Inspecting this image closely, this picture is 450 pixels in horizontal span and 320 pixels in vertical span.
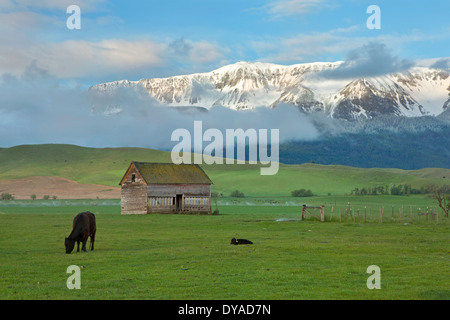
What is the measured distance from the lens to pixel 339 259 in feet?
83.4

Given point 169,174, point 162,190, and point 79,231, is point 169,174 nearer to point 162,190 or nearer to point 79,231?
point 162,190

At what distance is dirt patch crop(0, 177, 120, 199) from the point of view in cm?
13888

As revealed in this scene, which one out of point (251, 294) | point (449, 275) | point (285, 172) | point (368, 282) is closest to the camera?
point (251, 294)

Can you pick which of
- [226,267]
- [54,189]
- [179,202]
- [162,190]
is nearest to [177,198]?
[179,202]

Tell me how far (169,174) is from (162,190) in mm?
2966

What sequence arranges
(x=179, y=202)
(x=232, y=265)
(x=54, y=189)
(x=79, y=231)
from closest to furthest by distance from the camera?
A: (x=232, y=265) < (x=79, y=231) < (x=179, y=202) < (x=54, y=189)

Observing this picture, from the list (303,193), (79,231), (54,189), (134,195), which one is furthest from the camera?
(303,193)

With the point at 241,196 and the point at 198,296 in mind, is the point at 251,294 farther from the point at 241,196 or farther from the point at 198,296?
the point at 241,196

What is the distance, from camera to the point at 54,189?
146 metres

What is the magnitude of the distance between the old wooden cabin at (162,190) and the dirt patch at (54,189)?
6297cm

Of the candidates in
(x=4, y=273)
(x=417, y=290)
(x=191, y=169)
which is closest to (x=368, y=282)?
(x=417, y=290)

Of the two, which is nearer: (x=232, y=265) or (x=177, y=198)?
(x=232, y=265)

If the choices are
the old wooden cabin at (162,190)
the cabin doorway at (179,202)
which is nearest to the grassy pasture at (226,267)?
the old wooden cabin at (162,190)
